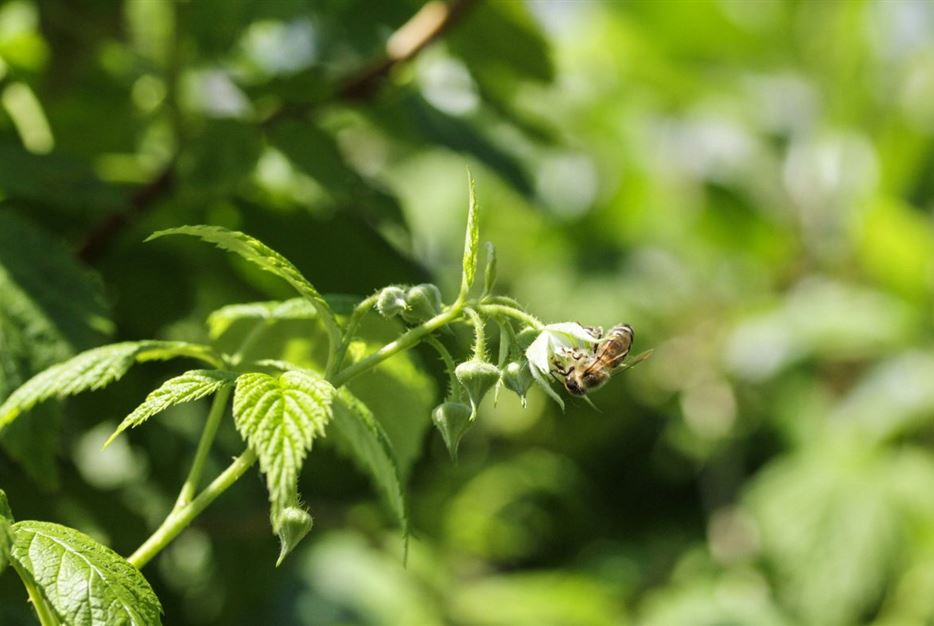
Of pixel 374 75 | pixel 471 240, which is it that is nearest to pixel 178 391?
pixel 471 240

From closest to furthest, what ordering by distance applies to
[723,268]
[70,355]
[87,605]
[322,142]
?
[87,605], [70,355], [322,142], [723,268]

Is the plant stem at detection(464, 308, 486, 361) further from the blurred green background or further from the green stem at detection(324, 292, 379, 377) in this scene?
the blurred green background

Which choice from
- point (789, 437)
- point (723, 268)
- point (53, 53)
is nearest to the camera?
point (53, 53)

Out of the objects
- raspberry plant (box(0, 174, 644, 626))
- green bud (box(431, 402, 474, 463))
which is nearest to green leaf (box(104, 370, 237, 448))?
raspberry plant (box(0, 174, 644, 626))

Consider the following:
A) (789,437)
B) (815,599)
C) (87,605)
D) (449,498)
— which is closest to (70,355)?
(87,605)

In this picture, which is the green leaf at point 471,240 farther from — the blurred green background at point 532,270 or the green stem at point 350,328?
the blurred green background at point 532,270

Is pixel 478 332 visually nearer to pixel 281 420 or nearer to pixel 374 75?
pixel 281 420

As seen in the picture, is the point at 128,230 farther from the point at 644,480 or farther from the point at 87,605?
the point at 644,480
